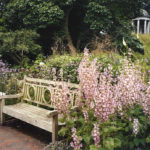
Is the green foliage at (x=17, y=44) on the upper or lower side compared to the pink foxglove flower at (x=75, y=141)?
upper

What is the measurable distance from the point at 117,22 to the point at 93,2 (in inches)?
94.7

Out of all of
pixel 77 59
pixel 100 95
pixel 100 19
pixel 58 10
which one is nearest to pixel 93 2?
pixel 100 19

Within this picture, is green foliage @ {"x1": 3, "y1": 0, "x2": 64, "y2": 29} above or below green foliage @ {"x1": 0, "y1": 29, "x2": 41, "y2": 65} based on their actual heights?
above

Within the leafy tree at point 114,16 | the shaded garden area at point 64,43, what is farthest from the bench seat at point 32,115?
the leafy tree at point 114,16

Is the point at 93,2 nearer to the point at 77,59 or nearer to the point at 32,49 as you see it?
the point at 32,49

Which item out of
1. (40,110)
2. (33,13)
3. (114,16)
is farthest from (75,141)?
(114,16)

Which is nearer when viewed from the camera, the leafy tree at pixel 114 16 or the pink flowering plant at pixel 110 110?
the pink flowering plant at pixel 110 110

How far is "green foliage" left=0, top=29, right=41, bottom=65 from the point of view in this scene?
36.3 ft

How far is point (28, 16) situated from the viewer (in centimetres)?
1258

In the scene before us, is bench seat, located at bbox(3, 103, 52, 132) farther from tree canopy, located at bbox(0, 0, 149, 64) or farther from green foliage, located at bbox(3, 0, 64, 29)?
green foliage, located at bbox(3, 0, 64, 29)

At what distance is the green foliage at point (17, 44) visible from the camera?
11055 millimetres

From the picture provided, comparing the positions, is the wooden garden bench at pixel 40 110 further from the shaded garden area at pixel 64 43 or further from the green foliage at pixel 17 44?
the green foliage at pixel 17 44

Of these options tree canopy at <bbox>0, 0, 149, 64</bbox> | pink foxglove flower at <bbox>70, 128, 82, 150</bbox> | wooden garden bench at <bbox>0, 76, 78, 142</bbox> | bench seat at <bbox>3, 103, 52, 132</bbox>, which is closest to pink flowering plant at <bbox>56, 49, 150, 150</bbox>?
pink foxglove flower at <bbox>70, 128, 82, 150</bbox>

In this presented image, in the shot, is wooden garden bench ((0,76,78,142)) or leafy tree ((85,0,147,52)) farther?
leafy tree ((85,0,147,52))
